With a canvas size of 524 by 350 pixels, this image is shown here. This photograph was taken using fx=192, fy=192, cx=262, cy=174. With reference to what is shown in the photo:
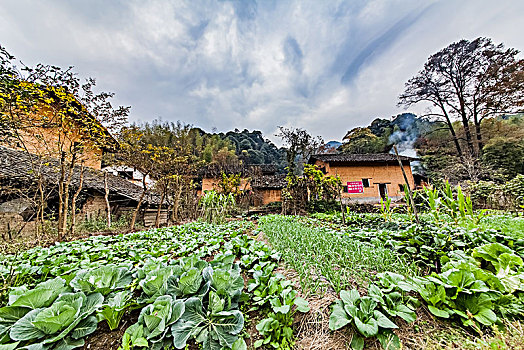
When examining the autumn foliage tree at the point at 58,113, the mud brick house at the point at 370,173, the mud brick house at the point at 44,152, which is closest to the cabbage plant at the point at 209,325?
the autumn foliage tree at the point at 58,113

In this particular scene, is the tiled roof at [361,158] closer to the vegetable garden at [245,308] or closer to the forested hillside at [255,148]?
the forested hillside at [255,148]

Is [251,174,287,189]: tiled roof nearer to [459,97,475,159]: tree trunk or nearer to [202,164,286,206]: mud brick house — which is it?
[202,164,286,206]: mud brick house

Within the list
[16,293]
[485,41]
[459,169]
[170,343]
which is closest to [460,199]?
[170,343]

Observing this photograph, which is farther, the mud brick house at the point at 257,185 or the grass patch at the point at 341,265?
the mud brick house at the point at 257,185

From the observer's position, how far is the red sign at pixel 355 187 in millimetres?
14258

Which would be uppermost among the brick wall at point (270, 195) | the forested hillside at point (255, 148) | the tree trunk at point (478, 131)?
the forested hillside at point (255, 148)

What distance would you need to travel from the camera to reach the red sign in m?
14.3

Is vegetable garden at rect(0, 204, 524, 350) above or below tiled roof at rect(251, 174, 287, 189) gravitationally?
below

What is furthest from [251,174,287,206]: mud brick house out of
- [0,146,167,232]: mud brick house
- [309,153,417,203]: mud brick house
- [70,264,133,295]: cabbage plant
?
[70,264,133,295]: cabbage plant

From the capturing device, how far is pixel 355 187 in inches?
568

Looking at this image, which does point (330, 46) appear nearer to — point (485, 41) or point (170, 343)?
point (170, 343)

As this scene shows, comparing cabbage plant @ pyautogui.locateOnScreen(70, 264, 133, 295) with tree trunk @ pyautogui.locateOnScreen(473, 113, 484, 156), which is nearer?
cabbage plant @ pyautogui.locateOnScreen(70, 264, 133, 295)

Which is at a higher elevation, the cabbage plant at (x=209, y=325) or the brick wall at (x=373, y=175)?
the brick wall at (x=373, y=175)

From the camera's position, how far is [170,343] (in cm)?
94
